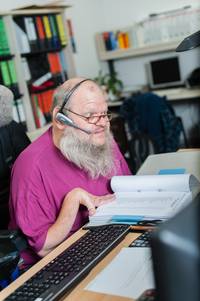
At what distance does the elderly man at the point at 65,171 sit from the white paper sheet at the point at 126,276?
14.6 inches

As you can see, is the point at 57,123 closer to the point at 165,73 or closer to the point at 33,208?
the point at 33,208

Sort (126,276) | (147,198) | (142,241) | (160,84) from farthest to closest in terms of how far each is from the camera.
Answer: (160,84)
(147,198)
(142,241)
(126,276)

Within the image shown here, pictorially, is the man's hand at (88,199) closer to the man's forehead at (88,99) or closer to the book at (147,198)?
the book at (147,198)

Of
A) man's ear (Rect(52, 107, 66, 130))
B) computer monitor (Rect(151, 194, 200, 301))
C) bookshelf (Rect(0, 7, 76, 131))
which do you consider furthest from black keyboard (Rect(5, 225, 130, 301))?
bookshelf (Rect(0, 7, 76, 131))

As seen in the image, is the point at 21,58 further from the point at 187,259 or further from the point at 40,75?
the point at 187,259

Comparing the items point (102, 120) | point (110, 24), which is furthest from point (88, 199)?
point (110, 24)

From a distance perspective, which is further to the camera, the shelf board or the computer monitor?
the shelf board

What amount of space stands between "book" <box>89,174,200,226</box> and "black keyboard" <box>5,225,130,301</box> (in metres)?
0.06

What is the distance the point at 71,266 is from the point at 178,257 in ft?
2.27

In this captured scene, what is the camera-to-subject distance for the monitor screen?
496cm

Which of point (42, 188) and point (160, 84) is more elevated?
point (42, 188)

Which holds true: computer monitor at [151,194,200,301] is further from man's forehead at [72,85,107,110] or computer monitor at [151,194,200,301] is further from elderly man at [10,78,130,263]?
man's forehead at [72,85,107,110]

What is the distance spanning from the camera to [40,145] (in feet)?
5.54

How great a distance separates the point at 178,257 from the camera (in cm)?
50
